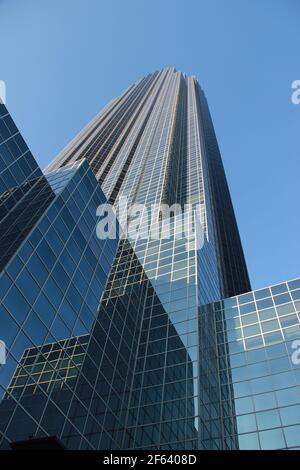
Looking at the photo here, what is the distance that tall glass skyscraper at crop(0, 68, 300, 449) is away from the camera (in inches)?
874

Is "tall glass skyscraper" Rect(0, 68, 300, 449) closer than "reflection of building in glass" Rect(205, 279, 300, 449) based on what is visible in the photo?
Yes

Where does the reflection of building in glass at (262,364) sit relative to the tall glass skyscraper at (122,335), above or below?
below

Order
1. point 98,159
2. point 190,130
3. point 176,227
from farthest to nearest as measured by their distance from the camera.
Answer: point 190,130, point 98,159, point 176,227

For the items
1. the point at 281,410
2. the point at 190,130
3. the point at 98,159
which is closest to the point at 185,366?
the point at 281,410

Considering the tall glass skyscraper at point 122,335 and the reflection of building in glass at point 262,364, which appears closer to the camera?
the tall glass skyscraper at point 122,335

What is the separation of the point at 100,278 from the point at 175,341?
880cm

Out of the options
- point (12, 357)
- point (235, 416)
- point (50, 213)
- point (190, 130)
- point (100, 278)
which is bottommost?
point (190, 130)

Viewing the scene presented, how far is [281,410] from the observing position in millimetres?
28688

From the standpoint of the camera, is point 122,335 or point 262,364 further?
point 122,335

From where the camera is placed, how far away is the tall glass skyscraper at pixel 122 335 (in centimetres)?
2219

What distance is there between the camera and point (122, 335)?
3475cm

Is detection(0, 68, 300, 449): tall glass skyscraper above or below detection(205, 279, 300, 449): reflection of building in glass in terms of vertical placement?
above

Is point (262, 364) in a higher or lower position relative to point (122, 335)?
lower

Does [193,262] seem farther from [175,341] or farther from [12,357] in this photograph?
[12,357]
